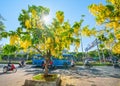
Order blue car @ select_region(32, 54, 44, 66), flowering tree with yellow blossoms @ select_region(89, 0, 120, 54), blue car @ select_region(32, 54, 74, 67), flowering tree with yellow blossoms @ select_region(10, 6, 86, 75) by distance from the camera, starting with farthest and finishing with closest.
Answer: blue car @ select_region(32, 54, 44, 66)
blue car @ select_region(32, 54, 74, 67)
flowering tree with yellow blossoms @ select_region(10, 6, 86, 75)
flowering tree with yellow blossoms @ select_region(89, 0, 120, 54)

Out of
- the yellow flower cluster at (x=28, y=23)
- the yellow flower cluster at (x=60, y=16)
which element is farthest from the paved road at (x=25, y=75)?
the yellow flower cluster at (x=60, y=16)

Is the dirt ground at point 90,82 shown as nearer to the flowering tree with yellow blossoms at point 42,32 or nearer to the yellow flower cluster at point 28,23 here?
the flowering tree with yellow blossoms at point 42,32

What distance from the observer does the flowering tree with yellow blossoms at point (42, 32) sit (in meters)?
11.4

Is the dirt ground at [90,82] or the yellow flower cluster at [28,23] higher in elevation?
the yellow flower cluster at [28,23]

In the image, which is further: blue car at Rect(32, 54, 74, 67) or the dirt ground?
blue car at Rect(32, 54, 74, 67)

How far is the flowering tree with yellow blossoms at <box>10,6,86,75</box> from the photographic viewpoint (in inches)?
449

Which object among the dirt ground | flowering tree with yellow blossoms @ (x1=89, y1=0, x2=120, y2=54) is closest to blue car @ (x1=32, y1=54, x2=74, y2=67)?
the dirt ground

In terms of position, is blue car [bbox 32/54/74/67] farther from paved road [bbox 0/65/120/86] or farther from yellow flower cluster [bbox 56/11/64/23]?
yellow flower cluster [bbox 56/11/64/23]

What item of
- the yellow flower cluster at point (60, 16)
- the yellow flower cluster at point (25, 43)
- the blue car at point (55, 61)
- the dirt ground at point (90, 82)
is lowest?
the dirt ground at point (90, 82)

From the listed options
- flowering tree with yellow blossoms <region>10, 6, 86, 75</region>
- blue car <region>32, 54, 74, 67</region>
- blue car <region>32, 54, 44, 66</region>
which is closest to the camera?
flowering tree with yellow blossoms <region>10, 6, 86, 75</region>

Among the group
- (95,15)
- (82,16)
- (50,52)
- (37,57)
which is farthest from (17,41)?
(37,57)

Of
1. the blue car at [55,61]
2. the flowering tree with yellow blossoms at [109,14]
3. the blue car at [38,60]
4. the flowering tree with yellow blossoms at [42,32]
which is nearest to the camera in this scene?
the flowering tree with yellow blossoms at [109,14]

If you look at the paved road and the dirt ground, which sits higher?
the paved road

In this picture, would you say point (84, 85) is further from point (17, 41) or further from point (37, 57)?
point (37, 57)
